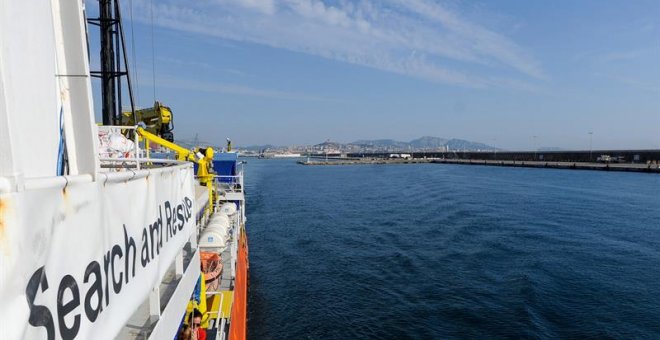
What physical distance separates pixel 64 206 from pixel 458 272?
76.4 ft

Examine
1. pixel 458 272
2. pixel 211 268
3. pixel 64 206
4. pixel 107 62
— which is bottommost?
pixel 458 272

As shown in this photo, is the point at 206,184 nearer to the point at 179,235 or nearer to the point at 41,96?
the point at 179,235

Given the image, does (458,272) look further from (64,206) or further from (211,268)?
(64,206)

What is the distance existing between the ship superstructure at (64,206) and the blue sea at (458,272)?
14404mm

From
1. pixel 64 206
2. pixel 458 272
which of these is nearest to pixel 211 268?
pixel 64 206

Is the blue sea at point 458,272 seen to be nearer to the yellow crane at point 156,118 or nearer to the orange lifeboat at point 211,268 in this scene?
the orange lifeboat at point 211,268

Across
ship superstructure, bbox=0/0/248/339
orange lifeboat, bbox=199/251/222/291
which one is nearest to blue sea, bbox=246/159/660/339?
orange lifeboat, bbox=199/251/222/291

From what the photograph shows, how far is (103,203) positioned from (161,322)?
2.24 meters

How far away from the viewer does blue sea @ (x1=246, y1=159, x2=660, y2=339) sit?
682 inches

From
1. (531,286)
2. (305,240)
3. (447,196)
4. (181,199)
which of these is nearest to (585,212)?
(447,196)

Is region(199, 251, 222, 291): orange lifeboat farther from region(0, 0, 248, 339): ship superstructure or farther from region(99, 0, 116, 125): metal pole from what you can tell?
region(99, 0, 116, 125): metal pole

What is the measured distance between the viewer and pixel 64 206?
2365mm

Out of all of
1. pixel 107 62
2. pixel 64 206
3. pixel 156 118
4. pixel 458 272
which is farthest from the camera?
pixel 156 118

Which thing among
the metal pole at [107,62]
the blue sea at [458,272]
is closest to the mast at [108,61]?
the metal pole at [107,62]
